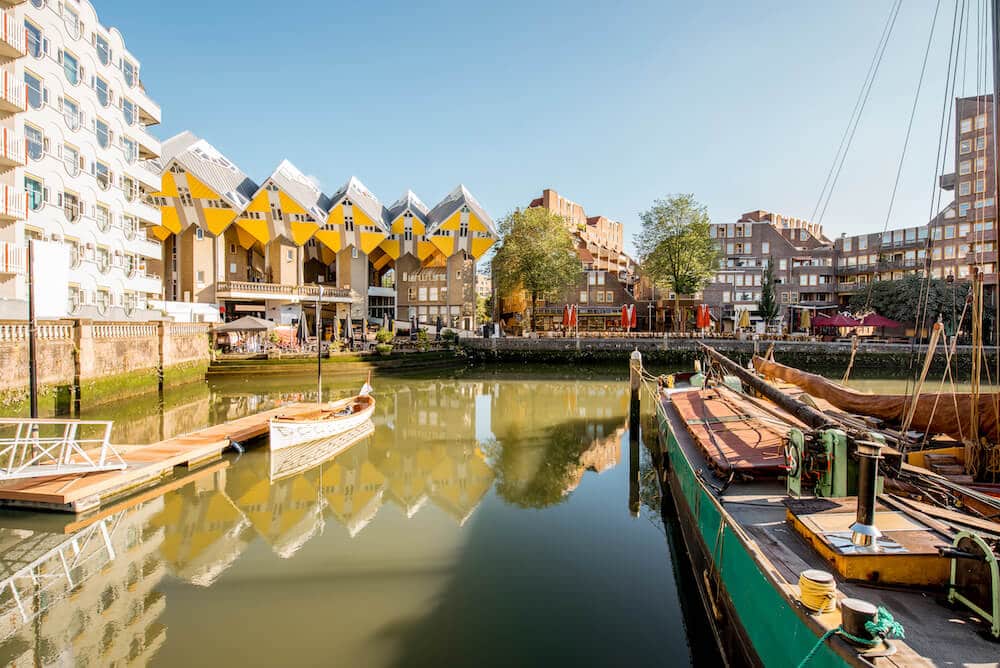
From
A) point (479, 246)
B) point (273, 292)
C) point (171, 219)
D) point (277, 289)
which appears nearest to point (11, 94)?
point (171, 219)

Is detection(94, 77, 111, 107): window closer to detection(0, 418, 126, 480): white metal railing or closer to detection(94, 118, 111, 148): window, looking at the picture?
detection(94, 118, 111, 148): window

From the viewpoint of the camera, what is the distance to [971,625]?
169 inches

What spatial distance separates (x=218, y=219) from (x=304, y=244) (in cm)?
1003

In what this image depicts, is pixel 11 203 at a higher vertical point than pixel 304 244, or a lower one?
lower

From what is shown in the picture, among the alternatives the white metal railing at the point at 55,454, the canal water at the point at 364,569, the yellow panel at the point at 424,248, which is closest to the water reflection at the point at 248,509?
the canal water at the point at 364,569

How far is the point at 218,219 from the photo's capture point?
153 feet

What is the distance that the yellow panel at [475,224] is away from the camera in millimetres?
58562

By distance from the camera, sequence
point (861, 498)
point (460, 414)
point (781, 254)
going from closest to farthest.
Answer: point (861, 498), point (460, 414), point (781, 254)

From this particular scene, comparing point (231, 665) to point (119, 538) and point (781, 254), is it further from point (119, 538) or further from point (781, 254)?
point (781, 254)

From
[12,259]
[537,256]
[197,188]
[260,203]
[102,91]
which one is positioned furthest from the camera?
[537,256]

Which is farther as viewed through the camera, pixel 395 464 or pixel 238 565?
pixel 395 464

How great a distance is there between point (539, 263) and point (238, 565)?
1836 inches

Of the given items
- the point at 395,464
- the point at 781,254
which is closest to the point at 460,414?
the point at 395,464

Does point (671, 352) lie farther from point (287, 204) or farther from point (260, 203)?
point (260, 203)
